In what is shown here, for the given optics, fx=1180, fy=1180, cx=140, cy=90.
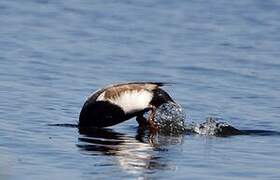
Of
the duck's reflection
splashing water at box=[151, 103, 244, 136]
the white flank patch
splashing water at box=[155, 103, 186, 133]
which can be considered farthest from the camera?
splashing water at box=[155, 103, 186, 133]

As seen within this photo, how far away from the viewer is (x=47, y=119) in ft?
42.8

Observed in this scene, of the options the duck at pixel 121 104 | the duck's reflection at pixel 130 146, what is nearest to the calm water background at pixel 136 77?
the duck's reflection at pixel 130 146

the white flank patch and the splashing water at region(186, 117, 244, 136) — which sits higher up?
the white flank patch

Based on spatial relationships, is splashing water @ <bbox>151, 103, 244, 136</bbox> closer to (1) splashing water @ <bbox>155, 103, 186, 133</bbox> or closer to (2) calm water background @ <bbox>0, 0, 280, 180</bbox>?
(1) splashing water @ <bbox>155, 103, 186, 133</bbox>

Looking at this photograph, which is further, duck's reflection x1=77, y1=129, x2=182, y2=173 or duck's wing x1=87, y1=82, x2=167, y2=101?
duck's wing x1=87, y1=82, x2=167, y2=101

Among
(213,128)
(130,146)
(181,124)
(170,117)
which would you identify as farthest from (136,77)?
(130,146)

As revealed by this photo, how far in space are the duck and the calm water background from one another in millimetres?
182

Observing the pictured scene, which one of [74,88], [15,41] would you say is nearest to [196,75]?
[74,88]

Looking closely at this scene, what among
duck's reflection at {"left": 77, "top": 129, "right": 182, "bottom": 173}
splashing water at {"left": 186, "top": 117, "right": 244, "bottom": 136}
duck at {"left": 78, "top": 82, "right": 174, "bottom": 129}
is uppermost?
duck at {"left": 78, "top": 82, "right": 174, "bottom": 129}

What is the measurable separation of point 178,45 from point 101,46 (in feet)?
4.56

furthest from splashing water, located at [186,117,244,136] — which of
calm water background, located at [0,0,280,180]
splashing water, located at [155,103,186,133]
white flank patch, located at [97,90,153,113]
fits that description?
white flank patch, located at [97,90,153,113]

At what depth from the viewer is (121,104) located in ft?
41.5

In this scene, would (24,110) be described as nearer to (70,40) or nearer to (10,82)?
(10,82)

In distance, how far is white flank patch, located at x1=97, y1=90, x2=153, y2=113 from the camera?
41.4ft
